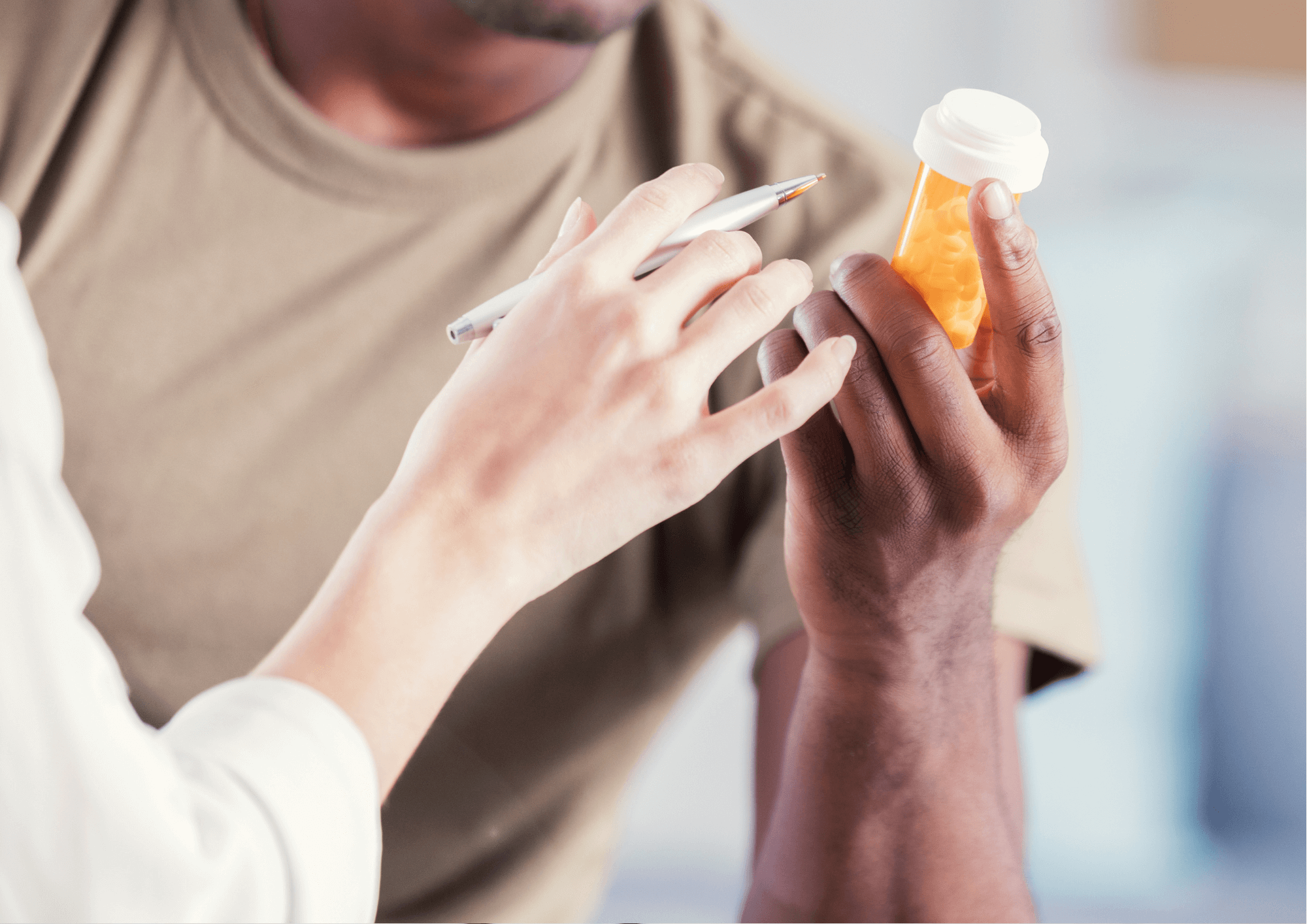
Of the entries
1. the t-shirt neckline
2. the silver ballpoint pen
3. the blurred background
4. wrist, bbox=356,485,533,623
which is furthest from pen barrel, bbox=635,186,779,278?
the blurred background

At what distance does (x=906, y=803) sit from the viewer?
47 centimetres

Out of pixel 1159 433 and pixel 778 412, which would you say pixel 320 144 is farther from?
pixel 1159 433

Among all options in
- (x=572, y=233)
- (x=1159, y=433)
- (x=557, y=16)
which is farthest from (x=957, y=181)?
(x=1159, y=433)

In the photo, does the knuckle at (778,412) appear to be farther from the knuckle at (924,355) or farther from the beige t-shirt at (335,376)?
the beige t-shirt at (335,376)

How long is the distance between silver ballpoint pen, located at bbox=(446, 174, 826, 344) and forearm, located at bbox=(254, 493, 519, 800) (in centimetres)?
8

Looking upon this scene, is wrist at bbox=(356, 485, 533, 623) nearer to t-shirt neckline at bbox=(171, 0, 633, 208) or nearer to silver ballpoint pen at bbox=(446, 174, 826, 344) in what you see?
silver ballpoint pen at bbox=(446, 174, 826, 344)

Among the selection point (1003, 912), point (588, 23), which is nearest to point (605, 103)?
point (588, 23)

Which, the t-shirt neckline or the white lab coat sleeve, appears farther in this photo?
the t-shirt neckline

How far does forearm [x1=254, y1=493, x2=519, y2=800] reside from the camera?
280 mm

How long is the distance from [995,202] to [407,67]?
38cm

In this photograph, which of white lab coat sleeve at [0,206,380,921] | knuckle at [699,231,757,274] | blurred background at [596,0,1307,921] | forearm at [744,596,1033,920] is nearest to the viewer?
white lab coat sleeve at [0,206,380,921]

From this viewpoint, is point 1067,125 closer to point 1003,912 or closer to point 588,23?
point 588,23

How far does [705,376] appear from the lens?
32cm

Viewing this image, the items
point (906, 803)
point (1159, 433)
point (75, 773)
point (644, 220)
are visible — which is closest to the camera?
point (75, 773)
